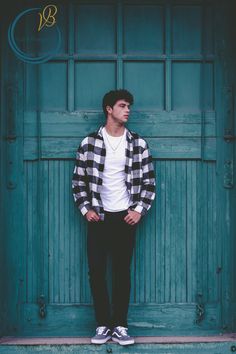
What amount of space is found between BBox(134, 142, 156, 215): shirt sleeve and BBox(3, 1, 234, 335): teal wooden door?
0.23 m

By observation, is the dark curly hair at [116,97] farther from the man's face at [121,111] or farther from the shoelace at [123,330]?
the shoelace at [123,330]

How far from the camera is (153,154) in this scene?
5531 mm

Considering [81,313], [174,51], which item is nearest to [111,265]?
[81,313]

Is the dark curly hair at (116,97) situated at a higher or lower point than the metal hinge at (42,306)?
higher

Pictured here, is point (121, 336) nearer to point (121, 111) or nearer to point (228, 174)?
point (228, 174)

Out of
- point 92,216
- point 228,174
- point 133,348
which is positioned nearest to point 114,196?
point 92,216

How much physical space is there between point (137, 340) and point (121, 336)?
8.2 inches

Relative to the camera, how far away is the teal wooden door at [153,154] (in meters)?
5.52

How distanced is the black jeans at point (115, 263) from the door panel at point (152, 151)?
0.26m

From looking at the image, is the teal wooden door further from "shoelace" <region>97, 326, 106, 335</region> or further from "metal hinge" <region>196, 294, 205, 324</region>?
"shoelace" <region>97, 326, 106, 335</region>

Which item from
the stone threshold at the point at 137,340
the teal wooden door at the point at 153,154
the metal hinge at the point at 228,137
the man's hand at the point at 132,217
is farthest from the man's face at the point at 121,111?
the stone threshold at the point at 137,340

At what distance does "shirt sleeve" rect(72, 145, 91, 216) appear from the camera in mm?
5266

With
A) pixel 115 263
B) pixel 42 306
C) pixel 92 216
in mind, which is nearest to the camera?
pixel 92 216
